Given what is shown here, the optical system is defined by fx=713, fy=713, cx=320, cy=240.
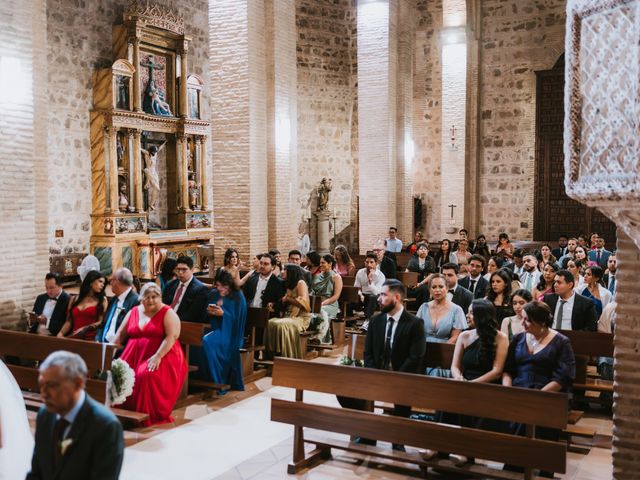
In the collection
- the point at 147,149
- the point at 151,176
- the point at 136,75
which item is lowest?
the point at 151,176

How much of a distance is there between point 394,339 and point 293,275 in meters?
3.36

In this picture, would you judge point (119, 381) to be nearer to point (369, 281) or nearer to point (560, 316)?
point (560, 316)

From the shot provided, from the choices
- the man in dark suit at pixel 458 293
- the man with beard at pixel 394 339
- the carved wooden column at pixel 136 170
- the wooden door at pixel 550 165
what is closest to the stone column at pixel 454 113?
Result: the wooden door at pixel 550 165

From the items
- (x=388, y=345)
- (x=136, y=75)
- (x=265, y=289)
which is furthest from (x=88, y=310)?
(x=136, y=75)

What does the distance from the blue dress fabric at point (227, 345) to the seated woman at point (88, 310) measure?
1.24 m

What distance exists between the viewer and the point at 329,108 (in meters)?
23.0

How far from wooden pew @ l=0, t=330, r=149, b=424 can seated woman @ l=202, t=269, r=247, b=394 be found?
1443mm

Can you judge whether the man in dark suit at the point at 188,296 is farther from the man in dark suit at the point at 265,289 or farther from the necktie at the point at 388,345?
the necktie at the point at 388,345

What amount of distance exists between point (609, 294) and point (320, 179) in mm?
15171

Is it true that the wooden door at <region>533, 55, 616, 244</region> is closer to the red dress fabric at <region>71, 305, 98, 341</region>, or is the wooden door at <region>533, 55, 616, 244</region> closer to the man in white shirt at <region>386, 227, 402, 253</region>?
the man in white shirt at <region>386, 227, 402, 253</region>

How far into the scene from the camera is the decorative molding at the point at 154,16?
17.9 meters

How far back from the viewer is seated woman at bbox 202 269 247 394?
8219 millimetres

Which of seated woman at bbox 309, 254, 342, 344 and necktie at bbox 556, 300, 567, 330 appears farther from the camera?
seated woman at bbox 309, 254, 342, 344

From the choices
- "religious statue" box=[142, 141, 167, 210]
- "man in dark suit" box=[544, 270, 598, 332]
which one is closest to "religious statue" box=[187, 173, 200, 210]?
"religious statue" box=[142, 141, 167, 210]
